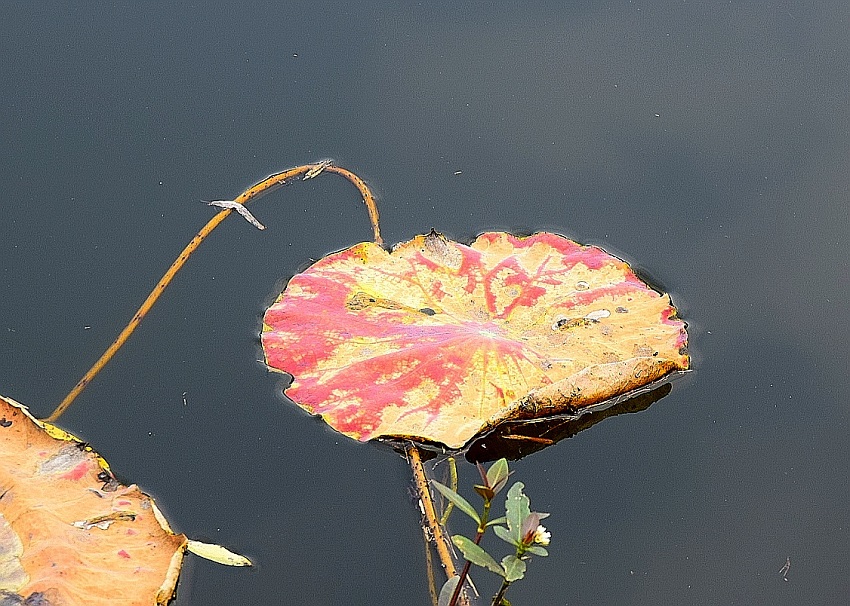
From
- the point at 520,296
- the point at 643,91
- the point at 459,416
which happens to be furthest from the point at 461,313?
the point at 643,91

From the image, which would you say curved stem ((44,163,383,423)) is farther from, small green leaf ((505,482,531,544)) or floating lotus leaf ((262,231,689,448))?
small green leaf ((505,482,531,544))

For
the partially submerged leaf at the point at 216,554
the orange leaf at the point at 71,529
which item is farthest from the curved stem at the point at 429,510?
the orange leaf at the point at 71,529

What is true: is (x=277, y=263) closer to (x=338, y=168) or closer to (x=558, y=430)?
(x=338, y=168)

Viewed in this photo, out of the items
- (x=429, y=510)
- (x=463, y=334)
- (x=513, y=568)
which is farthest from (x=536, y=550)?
(x=463, y=334)

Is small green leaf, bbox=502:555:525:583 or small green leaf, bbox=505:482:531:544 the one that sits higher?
small green leaf, bbox=505:482:531:544

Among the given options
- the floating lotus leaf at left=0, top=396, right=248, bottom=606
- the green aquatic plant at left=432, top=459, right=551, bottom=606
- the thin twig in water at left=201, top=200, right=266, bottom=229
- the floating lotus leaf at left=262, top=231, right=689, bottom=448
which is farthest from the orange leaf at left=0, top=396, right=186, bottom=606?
the thin twig in water at left=201, top=200, right=266, bottom=229

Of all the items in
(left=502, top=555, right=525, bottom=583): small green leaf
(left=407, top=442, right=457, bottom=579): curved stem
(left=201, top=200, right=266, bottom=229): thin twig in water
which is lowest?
(left=407, top=442, right=457, bottom=579): curved stem

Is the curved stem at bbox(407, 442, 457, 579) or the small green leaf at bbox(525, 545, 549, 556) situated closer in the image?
the small green leaf at bbox(525, 545, 549, 556)
